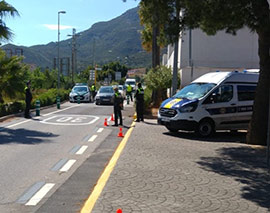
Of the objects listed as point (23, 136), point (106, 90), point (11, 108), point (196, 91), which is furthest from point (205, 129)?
point (106, 90)

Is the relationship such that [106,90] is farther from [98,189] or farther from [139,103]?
[98,189]

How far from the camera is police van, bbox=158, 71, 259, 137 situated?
43.9 ft

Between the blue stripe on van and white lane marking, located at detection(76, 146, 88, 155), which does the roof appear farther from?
white lane marking, located at detection(76, 146, 88, 155)

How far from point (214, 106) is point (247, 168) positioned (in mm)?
5316

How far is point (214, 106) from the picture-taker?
1362 cm

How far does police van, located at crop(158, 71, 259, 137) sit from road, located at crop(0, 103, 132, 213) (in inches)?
86.9

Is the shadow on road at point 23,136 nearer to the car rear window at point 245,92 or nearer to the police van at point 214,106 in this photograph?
the police van at point 214,106

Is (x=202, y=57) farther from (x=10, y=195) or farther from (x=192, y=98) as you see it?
(x=10, y=195)

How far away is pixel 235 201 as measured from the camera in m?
Result: 6.00

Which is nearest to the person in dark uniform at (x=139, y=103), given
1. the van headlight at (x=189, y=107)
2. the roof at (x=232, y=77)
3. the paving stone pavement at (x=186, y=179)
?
the roof at (x=232, y=77)

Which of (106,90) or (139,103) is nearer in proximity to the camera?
(139,103)

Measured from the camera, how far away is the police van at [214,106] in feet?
43.9

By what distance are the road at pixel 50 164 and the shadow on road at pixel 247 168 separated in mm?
2464

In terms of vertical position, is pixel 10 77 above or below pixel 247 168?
above
